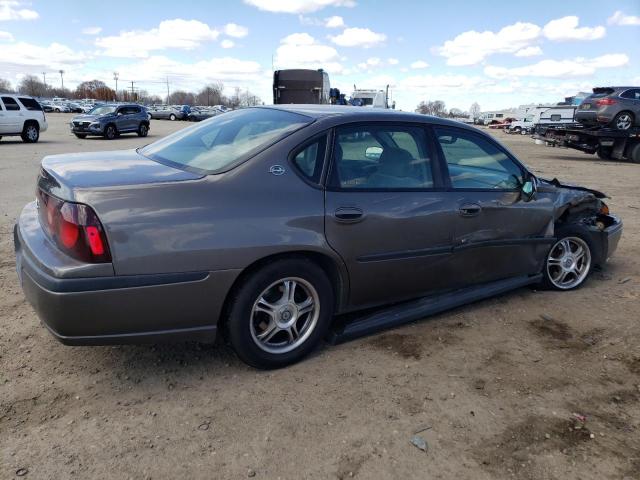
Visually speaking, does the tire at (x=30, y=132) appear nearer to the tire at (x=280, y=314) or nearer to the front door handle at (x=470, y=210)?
the tire at (x=280, y=314)

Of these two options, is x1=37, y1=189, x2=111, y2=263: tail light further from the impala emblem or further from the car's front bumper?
the impala emblem

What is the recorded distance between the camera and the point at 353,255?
317 centimetres

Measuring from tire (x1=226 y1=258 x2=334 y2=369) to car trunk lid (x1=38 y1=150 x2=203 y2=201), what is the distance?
2.36ft

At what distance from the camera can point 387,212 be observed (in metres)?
3.26

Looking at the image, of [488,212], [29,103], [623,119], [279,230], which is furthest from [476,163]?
[29,103]

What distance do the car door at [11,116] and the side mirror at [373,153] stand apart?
19.1 m

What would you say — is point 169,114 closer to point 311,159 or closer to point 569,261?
point 569,261

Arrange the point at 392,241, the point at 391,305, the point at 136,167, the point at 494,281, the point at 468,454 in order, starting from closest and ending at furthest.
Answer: the point at 468,454
the point at 136,167
the point at 392,241
the point at 391,305
the point at 494,281

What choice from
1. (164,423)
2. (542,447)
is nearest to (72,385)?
(164,423)

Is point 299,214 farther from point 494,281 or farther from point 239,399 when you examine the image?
point 494,281

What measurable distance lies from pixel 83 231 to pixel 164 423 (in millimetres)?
1046

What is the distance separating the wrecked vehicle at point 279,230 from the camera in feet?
8.34

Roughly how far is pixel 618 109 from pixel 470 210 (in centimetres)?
1587

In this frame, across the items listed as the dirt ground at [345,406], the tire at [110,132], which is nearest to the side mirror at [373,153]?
the dirt ground at [345,406]
